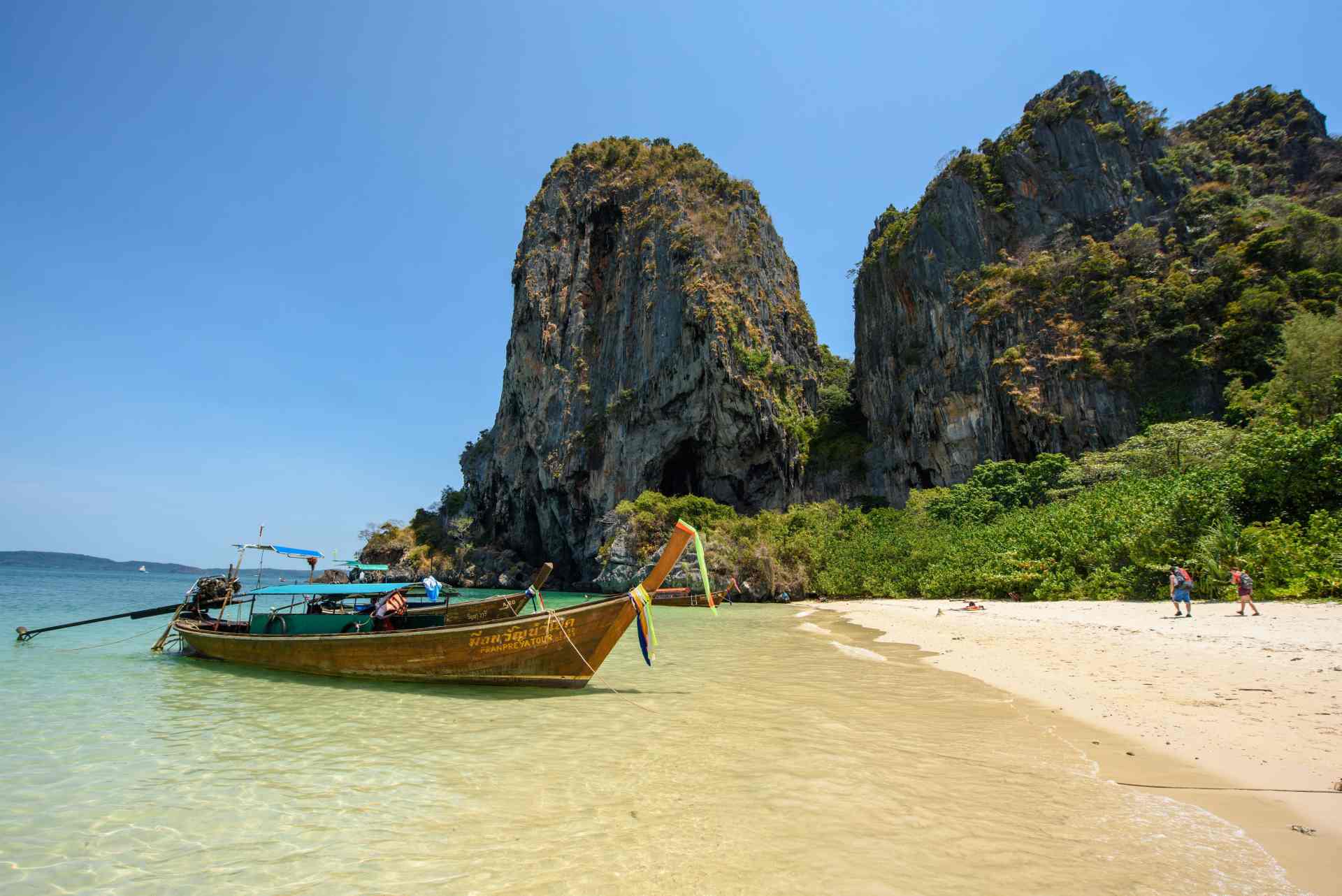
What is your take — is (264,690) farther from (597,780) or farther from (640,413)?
(640,413)

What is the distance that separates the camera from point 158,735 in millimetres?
6898

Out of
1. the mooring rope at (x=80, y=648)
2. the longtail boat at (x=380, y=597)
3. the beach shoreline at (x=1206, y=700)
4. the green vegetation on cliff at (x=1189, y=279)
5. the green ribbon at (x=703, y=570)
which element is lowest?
the mooring rope at (x=80, y=648)

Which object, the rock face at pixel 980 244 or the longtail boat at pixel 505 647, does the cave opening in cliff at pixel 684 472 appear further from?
the longtail boat at pixel 505 647

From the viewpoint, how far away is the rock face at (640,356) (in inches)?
1757

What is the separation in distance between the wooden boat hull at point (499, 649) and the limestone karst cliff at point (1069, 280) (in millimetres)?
31812

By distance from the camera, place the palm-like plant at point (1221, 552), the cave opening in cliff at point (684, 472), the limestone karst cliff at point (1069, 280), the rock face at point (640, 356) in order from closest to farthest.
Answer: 1. the palm-like plant at point (1221, 552)
2. the limestone karst cliff at point (1069, 280)
3. the rock face at point (640, 356)
4. the cave opening in cliff at point (684, 472)

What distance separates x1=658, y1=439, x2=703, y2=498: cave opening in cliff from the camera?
155ft

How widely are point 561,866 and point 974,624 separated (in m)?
14.0

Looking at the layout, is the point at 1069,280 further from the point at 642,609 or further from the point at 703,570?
the point at 703,570

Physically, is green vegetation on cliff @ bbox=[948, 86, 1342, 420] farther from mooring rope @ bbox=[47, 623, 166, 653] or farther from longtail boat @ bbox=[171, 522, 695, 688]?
mooring rope @ bbox=[47, 623, 166, 653]

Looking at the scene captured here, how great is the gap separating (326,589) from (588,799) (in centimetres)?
930

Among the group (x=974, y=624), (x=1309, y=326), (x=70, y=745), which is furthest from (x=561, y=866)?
(x=1309, y=326)

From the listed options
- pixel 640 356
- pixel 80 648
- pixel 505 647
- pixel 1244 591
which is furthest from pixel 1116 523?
pixel 640 356

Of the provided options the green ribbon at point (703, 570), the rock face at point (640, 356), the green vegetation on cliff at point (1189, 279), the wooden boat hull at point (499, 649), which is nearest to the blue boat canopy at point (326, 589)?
the wooden boat hull at point (499, 649)
